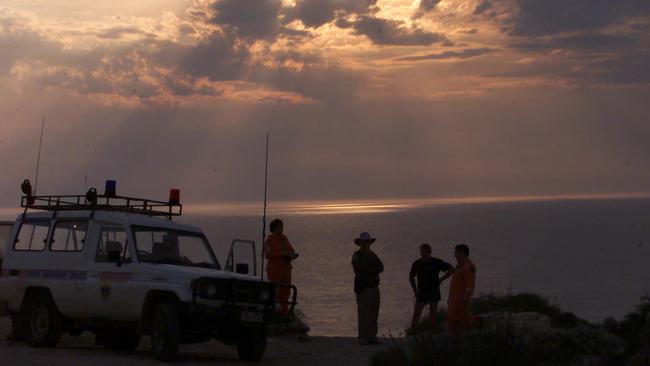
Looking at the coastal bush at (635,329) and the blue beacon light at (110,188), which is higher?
the blue beacon light at (110,188)

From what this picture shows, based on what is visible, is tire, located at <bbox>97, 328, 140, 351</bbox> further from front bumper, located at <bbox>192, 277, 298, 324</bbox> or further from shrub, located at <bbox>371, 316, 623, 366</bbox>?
shrub, located at <bbox>371, 316, 623, 366</bbox>

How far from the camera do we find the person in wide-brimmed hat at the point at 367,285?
1745cm

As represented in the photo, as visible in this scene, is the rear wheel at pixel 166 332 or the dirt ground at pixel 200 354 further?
the dirt ground at pixel 200 354

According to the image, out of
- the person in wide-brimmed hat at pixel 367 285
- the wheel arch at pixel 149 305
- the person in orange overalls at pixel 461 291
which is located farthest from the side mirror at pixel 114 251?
the person in orange overalls at pixel 461 291

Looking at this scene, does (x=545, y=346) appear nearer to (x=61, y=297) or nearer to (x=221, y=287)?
(x=221, y=287)

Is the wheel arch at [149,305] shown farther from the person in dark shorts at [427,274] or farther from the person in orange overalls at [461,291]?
the person in dark shorts at [427,274]

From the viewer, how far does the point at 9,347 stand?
53.1 feet

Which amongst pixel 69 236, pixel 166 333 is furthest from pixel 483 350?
pixel 69 236

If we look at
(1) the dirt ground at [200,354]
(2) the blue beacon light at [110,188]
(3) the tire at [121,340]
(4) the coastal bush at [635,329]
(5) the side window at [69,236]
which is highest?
(2) the blue beacon light at [110,188]

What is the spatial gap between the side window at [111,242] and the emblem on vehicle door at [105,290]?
39 centimetres

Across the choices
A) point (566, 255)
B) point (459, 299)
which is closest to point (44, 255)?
point (459, 299)

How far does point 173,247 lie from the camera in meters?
15.6

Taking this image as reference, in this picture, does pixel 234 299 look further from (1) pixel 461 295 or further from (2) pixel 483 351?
(2) pixel 483 351

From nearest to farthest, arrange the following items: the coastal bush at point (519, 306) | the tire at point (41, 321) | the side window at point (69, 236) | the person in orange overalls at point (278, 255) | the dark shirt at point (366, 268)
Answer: the side window at point (69, 236) < the tire at point (41, 321) < the dark shirt at point (366, 268) < the person in orange overalls at point (278, 255) < the coastal bush at point (519, 306)
